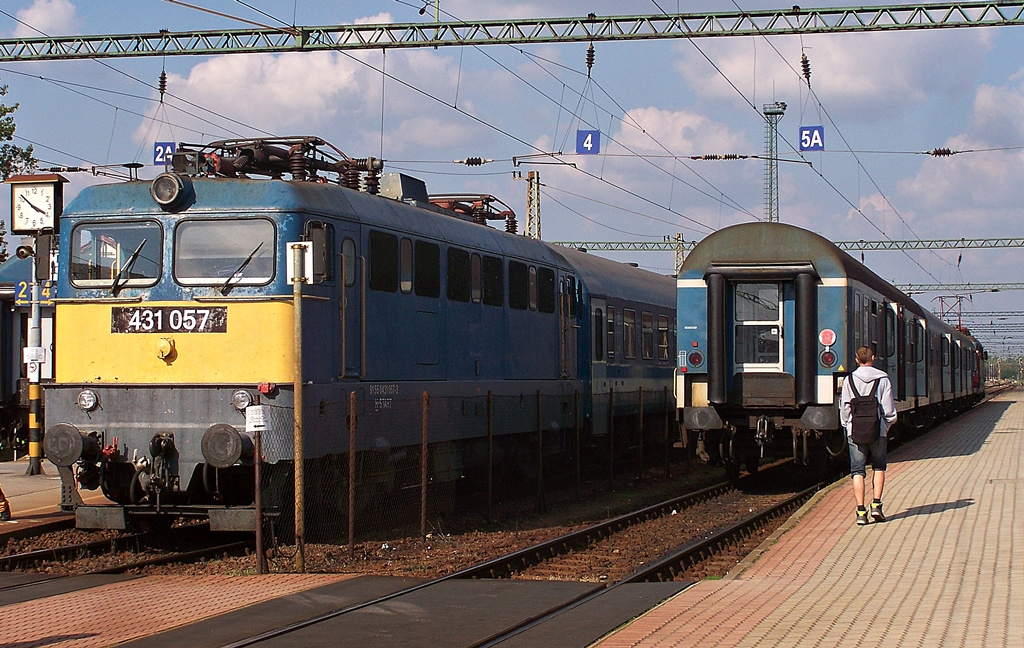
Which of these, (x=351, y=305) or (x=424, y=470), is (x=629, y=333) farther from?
(x=351, y=305)

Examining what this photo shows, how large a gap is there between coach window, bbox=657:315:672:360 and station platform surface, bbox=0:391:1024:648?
12159mm

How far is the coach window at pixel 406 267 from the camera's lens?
48.1 ft

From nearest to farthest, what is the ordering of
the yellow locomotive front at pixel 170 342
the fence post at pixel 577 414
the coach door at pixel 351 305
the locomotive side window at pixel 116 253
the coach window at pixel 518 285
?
the yellow locomotive front at pixel 170 342
the locomotive side window at pixel 116 253
the coach door at pixel 351 305
the coach window at pixel 518 285
the fence post at pixel 577 414

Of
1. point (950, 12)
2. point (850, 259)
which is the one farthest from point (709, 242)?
point (950, 12)

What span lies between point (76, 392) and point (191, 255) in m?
1.81

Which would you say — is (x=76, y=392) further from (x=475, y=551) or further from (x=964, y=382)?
(x=964, y=382)

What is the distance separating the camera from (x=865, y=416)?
13.4 metres

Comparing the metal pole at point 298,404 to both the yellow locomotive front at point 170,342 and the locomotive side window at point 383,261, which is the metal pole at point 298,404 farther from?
the locomotive side window at point 383,261

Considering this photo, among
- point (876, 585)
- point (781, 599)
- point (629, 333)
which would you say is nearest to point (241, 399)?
point (781, 599)

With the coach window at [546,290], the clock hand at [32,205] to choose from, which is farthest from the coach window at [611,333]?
the clock hand at [32,205]

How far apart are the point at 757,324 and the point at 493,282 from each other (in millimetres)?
3792

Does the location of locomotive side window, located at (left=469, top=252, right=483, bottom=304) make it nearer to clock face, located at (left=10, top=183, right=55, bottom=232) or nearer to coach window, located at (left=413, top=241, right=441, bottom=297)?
coach window, located at (left=413, top=241, right=441, bottom=297)

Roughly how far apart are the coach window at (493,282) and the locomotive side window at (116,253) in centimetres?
527

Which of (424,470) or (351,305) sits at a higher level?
(351,305)
